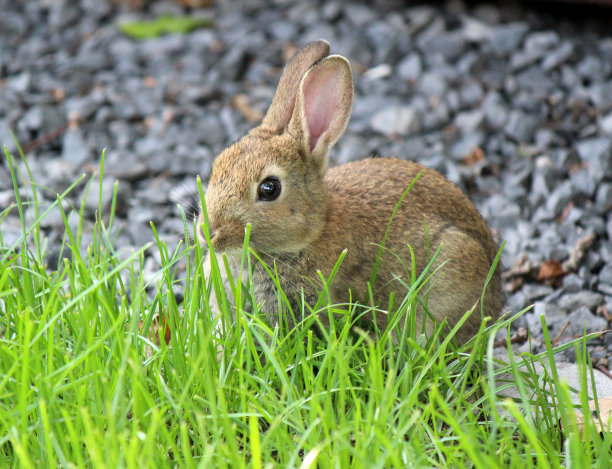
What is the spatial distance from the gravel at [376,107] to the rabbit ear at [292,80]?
102 centimetres

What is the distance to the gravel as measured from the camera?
592cm

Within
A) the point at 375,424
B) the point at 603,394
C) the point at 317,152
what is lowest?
the point at 603,394

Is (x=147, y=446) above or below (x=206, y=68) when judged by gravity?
below

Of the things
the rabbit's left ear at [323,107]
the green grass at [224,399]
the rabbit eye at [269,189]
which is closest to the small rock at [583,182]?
the rabbit's left ear at [323,107]

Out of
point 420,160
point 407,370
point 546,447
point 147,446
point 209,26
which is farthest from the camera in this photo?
point 209,26

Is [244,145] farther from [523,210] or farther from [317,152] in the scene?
[523,210]

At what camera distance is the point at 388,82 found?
8.00 metres

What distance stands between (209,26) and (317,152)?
16.0 feet

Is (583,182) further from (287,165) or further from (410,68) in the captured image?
(287,165)

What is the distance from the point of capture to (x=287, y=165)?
4.44 m

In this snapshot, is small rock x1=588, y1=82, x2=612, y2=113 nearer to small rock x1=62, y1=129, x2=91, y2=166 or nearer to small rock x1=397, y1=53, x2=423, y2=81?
small rock x1=397, y1=53, x2=423, y2=81

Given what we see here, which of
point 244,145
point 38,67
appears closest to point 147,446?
point 244,145

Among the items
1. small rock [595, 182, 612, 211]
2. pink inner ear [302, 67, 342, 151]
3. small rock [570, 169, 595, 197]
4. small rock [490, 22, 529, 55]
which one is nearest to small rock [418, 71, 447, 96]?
small rock [490, 22, 529, 55]

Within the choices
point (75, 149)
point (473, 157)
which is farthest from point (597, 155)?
point (75, 149)
